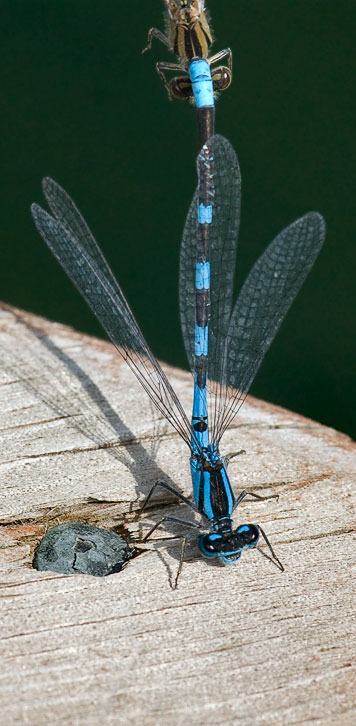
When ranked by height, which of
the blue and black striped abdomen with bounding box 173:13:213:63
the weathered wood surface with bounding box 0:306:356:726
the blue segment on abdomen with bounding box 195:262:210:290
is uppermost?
the blue and black striped abdomen with bounding box 173:13:213:63

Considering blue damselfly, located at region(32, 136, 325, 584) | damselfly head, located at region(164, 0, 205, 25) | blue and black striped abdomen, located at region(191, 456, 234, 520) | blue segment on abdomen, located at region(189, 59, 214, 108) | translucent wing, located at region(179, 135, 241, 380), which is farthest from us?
translucent wing, located at region(179, 135, 241, 380)

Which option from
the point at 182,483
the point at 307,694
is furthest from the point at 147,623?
the point at 182,483

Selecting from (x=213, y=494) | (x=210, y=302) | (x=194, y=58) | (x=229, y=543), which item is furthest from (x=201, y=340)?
(x=194, y=58)

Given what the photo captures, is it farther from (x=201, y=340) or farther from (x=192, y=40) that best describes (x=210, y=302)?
(x=192, y=40)

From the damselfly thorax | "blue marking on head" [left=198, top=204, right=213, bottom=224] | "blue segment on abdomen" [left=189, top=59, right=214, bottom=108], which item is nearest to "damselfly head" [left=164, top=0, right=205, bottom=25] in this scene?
the damselfly thorax

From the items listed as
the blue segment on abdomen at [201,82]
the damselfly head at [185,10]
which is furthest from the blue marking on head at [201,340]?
the damselfly head at [185,10]

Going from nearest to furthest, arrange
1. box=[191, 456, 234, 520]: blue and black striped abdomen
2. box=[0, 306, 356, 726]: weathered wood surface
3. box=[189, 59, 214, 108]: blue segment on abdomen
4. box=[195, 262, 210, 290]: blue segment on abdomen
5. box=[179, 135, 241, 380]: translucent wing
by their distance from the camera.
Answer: box=[0, 306, 356, 726]: weathered wood surface → box=[189, 59, 214, 108]: blue segment on abdomen → box=[191, 456, 234, 520]: blue and black striped abdomen → box=[195, 262, 210, 290]: blue segment on abdomen → box=[179, 135, 241, 380]: translucent wing

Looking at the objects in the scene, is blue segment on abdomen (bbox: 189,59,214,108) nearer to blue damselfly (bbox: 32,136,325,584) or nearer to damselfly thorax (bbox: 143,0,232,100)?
damselfly thorax (bbox: 143,0,232,100)
